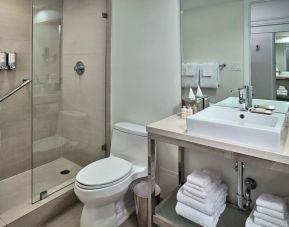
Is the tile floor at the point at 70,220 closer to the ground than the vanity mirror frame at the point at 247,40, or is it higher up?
closer to the ground

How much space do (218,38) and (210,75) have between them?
0.91 feet

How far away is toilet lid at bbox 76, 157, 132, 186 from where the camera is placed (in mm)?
1548

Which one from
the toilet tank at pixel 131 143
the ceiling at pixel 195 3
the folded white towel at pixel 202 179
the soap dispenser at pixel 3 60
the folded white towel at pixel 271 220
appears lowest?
the folded white towel at pixel 271 220

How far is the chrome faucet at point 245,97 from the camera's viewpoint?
1.51 metres

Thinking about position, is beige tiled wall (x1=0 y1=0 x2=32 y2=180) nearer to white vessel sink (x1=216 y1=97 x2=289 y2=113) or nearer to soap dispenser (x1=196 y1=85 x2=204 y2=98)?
soap dispenser (x1=196 y1=85 x2=204 y2=98)

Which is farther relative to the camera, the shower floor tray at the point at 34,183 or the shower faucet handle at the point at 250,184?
the shower floor tray at the point at 34,183

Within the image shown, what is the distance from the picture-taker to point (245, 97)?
152 centimetres

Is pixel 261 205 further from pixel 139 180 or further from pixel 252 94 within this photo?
pixel 139 180

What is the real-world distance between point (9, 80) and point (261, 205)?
2.49 m

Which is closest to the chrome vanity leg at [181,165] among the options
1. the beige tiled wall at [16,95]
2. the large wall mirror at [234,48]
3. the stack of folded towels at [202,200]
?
the stack of folded towels at [202,200]

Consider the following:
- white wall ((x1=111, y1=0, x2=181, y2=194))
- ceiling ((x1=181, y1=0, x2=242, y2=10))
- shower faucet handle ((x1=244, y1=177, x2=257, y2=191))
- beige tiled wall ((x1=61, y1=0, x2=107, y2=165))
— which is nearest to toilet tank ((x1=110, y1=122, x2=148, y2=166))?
white wall ((x1=111, y1=0, x2=181, y2=194))

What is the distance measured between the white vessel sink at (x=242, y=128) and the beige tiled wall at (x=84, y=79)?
135 centimetres

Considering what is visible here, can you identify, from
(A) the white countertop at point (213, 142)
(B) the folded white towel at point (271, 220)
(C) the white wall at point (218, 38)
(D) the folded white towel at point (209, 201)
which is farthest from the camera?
(C) the white wall at point (218, 38)

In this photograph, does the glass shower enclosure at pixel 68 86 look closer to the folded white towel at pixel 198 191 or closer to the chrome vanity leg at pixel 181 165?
the chrome vanity leg at pixel 181 165
